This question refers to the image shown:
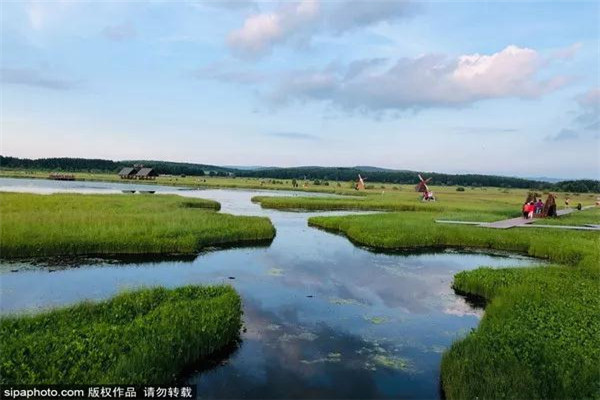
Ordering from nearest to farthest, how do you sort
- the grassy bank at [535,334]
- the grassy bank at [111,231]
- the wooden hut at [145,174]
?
the grassy bank at [535,334] → the grassy bank at [111,231] → the wooden hut at [145,174]

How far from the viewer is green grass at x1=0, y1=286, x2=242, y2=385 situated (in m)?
9.72

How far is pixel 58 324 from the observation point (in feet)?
40.4

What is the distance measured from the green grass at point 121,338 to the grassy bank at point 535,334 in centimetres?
677

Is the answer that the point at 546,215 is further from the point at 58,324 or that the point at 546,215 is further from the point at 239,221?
the point at 58,324

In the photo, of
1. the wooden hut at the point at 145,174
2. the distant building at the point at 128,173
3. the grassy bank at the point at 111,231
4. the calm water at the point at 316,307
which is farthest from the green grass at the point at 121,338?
the distant building at the point at 128,173

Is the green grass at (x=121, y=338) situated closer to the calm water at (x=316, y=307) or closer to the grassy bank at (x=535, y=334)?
the calm water at (x=316, y=307)

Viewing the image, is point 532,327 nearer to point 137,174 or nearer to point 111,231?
point 111,231

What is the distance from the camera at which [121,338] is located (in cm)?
1128

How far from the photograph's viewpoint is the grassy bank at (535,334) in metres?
10.0

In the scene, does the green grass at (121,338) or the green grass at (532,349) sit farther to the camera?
the green grass at (532,349)

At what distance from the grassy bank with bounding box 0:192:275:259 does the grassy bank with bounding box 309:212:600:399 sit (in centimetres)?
1611

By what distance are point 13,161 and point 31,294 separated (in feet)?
659

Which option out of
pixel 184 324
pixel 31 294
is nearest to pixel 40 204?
pixel 31 294

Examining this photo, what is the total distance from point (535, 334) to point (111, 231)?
23283 millimetres
